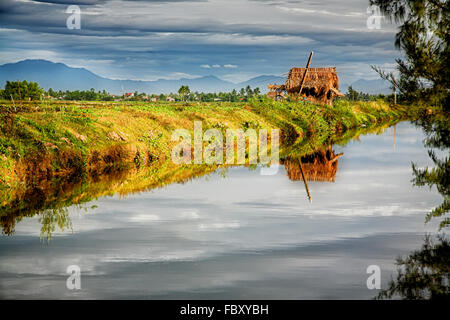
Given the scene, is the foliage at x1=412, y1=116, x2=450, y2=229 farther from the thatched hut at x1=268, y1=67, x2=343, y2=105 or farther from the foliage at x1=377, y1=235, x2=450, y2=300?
the thatched hut at x1=268, y1=67, x2=343, y2=105

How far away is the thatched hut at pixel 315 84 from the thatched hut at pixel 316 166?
28757 millimetres

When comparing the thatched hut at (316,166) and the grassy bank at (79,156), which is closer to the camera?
the grassy bank at (79,156)

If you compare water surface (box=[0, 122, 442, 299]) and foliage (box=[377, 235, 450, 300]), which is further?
water surface (box=[0, 122, 442, 299])

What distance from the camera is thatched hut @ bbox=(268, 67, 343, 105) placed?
188 ft

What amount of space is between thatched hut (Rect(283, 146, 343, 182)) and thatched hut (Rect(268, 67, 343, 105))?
2876 centimetres

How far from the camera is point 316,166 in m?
23.9

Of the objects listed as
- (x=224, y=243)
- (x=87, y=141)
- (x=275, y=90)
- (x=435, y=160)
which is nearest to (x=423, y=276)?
(x=224, y=243)

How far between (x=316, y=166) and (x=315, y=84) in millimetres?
34724

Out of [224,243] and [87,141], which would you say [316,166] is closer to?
[87,141]

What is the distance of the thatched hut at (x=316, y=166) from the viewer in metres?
20.5

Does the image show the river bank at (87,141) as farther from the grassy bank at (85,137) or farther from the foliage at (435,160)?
the foliage at (435,160)

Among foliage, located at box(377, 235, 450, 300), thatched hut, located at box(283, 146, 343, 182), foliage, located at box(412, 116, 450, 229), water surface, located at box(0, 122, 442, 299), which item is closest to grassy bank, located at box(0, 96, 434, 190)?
foliage, located at box(412, 116, 450, 229)

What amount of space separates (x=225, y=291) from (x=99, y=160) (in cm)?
1364

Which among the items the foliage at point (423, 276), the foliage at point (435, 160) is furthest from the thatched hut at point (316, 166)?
the foliage at point (423, 276)
